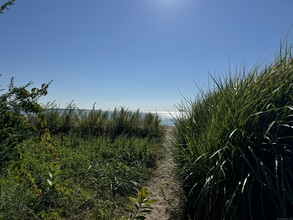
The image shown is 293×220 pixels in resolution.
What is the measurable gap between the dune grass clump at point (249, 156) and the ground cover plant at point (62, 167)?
707 millimetres

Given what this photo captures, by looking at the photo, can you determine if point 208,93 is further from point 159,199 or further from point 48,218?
point 48,218

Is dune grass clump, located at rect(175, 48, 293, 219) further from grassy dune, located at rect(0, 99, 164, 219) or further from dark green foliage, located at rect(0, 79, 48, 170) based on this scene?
dark green foliage, located at rect(0, 79, 48, 170)

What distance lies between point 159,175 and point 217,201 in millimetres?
2170

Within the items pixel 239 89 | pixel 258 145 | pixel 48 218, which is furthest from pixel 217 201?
pixel 48 218

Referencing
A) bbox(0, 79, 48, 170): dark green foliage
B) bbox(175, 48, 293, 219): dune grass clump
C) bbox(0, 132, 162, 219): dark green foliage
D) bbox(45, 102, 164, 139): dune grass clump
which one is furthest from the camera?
bbox(45, 102, 164, 139): dune grass clump

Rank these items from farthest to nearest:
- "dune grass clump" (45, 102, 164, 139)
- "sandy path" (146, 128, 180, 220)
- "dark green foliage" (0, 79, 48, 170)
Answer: "dune grass clump" (45, 102, 164, 139) < "sandy path" (146, 128, 180, 220) < "dark green foliage" (0, 79, 48, 170)

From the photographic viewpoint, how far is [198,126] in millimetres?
2824

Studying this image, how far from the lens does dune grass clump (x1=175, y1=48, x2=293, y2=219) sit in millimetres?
1809

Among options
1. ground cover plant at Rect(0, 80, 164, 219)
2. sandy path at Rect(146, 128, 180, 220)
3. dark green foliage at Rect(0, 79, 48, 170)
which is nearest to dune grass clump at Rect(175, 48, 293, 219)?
sandy path at Rect(146, 128, 180, 220)

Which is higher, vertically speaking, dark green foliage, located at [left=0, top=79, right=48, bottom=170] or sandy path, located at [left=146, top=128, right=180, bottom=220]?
dark green foliage, located at [left=0, top=79, right=48, bottom=170]

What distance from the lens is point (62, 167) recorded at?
379 centimetres

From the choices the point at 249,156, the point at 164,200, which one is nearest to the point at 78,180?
the point at 164,200

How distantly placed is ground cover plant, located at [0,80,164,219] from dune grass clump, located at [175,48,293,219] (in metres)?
0.71

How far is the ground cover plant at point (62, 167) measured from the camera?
1.54 metres
